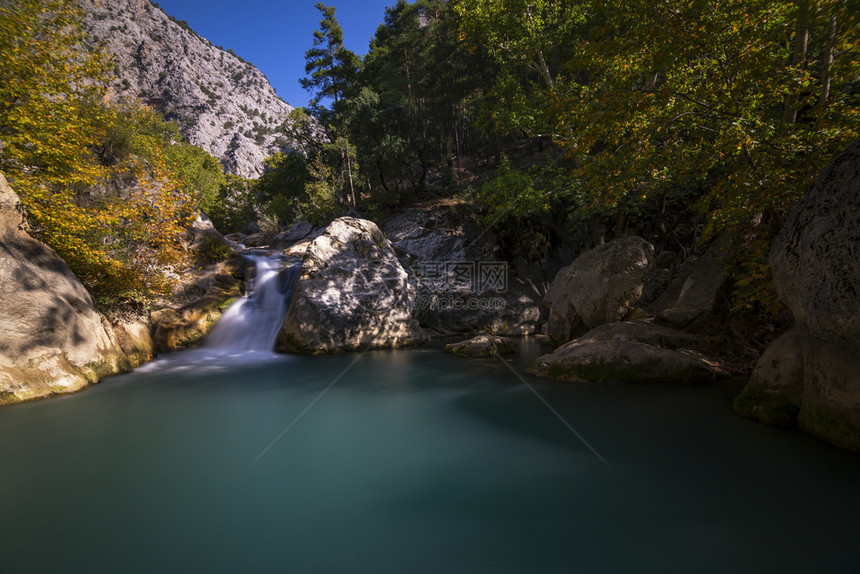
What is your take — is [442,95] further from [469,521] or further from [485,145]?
[469,521]

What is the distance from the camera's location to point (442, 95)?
99.3 ft

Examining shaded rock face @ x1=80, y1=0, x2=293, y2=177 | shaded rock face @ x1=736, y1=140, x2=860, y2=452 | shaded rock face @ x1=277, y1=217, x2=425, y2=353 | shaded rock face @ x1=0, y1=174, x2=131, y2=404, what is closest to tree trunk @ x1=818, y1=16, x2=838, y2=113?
shaded rock face @ x1=736, y1=140, x2=860, y2=452

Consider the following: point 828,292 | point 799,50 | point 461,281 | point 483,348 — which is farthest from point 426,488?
point 461,281

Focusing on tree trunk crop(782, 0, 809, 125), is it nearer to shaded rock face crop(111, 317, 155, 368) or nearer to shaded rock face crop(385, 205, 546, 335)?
shaded rock face crop(385, 205, 546, 335)

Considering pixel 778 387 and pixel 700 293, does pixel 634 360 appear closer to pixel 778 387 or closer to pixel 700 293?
pixel 778 387

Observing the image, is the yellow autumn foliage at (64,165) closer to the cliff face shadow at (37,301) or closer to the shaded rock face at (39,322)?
the shaded rock face at (39,322)

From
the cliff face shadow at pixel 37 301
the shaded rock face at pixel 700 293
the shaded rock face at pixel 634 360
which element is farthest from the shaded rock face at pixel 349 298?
the shaded rock face at pixel 700 293

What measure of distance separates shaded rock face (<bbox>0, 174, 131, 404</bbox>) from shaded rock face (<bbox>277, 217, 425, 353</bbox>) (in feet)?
17.3

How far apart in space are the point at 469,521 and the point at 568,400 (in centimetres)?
390

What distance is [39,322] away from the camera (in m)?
7.10

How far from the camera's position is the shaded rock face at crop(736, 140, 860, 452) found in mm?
3717

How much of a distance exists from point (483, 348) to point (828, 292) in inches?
313

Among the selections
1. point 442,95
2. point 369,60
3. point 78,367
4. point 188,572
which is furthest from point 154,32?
point 188,572

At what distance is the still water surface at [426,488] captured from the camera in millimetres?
A: 2678
